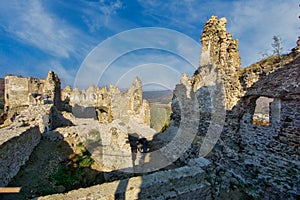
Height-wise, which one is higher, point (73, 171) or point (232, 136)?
point (232, 136)

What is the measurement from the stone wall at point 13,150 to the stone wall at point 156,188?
223 centimetres

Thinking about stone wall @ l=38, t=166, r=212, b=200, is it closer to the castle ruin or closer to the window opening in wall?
the castle ruin

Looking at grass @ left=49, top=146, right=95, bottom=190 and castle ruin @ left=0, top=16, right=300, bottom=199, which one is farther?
grass @ left=49, top=146, right=95, bottom=190

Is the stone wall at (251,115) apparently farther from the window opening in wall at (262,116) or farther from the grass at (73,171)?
the grass at (73,171)

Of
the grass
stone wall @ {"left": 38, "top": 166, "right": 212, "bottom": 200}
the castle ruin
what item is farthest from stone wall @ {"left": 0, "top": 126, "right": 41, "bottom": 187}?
stone wall @ {"left": 38, "top": 166, "right": 212, "bottom": 200}

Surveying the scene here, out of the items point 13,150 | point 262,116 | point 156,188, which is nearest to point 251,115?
point 262,116

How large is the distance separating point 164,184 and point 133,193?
687 millimetres

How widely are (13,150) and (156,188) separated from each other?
4305 mm

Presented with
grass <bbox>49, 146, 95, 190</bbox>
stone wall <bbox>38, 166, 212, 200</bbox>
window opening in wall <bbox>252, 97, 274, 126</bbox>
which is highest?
window opening in wall <bbox>252, 97, 274, 126</bbox>

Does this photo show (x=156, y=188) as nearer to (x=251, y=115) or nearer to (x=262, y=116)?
(x=251, y=115)

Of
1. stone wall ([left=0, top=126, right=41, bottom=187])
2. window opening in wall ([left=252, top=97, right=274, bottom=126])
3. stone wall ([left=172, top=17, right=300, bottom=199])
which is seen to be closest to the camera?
stone wall ([left=0, top=126, right=41, bottom=187])

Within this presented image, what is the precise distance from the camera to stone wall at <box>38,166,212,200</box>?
2.78m

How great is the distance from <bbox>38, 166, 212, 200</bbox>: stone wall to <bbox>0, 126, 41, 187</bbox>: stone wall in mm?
2225

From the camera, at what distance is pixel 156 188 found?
315 centimetres
